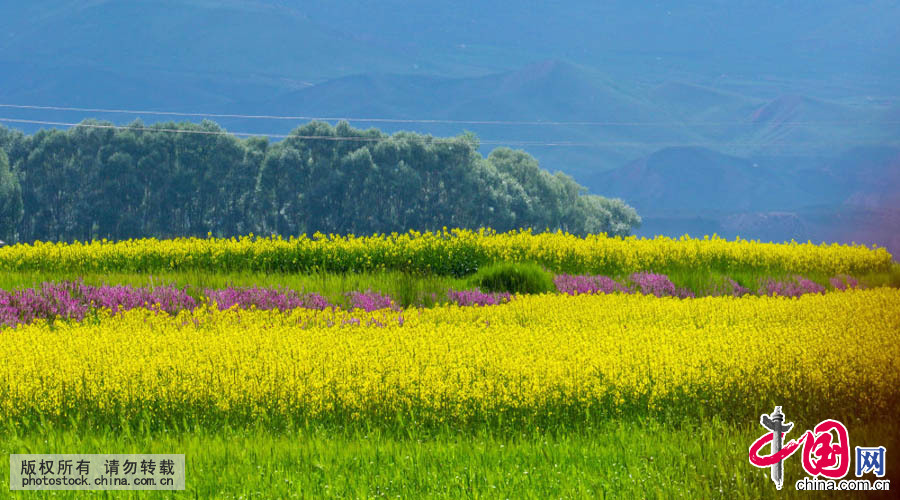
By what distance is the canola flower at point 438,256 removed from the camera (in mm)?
17833

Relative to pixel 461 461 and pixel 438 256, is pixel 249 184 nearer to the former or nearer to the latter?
pixel 438 256

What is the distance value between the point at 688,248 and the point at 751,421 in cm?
1157

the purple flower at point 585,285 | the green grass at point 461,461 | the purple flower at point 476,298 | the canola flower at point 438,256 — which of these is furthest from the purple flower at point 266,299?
the green grass at point 461,461

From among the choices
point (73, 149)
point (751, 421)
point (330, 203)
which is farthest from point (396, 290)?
point (73, 149)

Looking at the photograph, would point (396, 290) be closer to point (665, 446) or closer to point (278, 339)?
point (278, 339)

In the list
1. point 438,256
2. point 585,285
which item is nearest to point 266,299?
point 438,256

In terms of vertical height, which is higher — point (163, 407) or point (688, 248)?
point (688, 248)

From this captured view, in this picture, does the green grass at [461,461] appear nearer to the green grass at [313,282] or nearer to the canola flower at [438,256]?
the green grass at [313,282]

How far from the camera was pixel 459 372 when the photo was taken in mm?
7789

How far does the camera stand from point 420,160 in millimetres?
51406

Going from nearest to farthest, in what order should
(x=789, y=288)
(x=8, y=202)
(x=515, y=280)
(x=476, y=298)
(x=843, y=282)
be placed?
(x=476, y=298)
(x=515, y=280)
(x=789, y=288)
(x=843, y=282)
(x=8, y=202)

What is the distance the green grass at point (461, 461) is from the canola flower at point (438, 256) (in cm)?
1071

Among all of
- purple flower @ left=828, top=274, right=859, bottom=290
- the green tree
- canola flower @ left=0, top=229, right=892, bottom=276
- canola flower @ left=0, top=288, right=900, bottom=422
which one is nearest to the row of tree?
the green tree

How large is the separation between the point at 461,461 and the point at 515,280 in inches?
365
